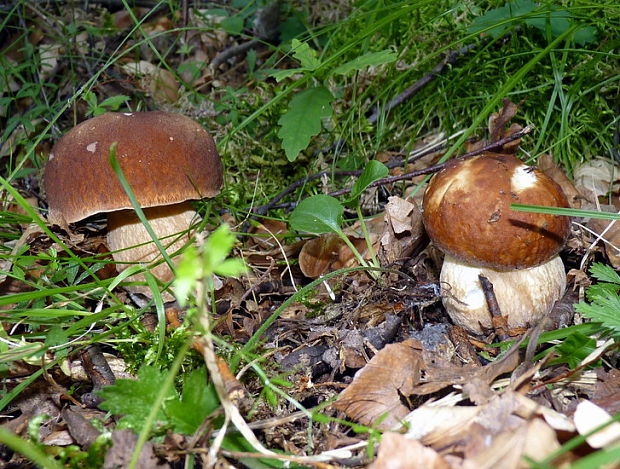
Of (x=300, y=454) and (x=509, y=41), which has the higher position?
(x=509, y=41)

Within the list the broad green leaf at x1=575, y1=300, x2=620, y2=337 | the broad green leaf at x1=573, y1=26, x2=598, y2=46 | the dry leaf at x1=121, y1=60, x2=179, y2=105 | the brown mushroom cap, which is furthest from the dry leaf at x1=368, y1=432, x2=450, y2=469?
the dry leaf at x1=121, y1=60, x2=179, y2=105

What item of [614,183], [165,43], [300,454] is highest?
[165,43]

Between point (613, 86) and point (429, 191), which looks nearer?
point (429, 191)

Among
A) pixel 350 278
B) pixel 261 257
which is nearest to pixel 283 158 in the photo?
pixel 261 257

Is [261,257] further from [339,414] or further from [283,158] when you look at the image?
[339,414]

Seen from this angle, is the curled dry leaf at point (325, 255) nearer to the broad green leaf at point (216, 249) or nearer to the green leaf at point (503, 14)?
the green leaf at point (503, 14)

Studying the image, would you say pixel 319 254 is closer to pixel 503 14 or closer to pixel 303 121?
pixel 303 121

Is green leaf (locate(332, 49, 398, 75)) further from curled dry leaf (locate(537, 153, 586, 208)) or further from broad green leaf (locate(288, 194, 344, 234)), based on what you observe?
curled dry leaf (locate(537, 153, 586, 208))
